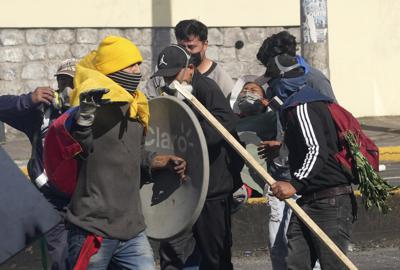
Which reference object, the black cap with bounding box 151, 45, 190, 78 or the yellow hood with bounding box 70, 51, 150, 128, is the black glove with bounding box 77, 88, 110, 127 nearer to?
the yellow hood with bounding box 70, 51, 150, 128

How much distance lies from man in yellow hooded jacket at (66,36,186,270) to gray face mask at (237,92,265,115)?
1.75 metres

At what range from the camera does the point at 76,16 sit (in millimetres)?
16969

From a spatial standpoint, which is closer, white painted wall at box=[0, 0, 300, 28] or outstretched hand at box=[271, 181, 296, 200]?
outstretched hand at box=[271, 181, 296, 200]

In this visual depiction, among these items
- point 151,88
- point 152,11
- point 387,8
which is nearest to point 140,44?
point 152,11

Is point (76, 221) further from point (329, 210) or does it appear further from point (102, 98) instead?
point (329, 210)

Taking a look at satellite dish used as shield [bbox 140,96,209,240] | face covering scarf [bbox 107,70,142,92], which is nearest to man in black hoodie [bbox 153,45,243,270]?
satellite dish used as shield [bbox 140,96,209,240]

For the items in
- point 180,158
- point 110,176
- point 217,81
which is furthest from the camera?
point 217,81

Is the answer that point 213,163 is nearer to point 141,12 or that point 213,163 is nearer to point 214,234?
point 214,234

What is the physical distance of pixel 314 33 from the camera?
46.3 ft

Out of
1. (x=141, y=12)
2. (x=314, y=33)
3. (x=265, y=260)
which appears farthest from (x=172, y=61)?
(x=141, y=12)

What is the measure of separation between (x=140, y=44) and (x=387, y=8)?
4541 mm

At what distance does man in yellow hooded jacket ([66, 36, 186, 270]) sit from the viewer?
534 cm

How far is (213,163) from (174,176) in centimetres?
85

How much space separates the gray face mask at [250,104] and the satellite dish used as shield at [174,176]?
3.60 ft
